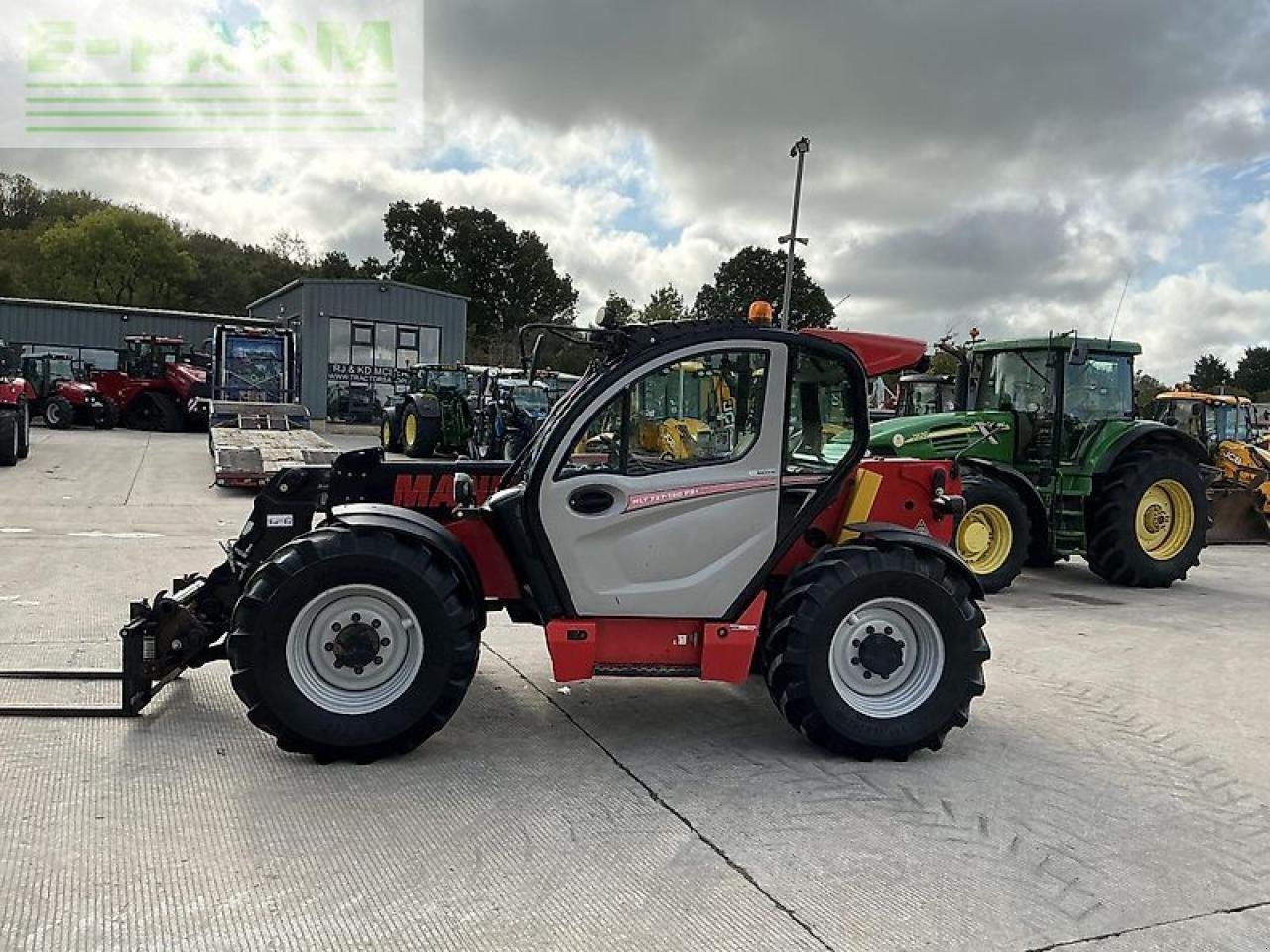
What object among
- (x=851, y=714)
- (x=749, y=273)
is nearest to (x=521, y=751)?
(x=851, y=714)

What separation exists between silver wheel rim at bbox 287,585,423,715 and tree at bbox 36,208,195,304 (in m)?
53.8

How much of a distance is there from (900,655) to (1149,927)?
5.40 ft

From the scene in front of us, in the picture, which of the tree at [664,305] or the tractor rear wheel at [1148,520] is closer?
the tractor rear wheel at [1148,520]

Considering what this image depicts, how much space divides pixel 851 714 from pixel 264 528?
3.14m

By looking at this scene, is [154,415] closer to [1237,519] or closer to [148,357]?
[148,357]

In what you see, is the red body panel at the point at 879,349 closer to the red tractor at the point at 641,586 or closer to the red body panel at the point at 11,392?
the red tractor at the point at 641,586

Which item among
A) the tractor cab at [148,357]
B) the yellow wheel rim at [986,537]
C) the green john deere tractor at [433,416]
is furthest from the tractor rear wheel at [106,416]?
the yellow wheel rim at [986,537]

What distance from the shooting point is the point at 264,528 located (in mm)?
5273

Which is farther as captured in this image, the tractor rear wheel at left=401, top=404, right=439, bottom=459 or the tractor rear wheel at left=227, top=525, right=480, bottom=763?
the tractor rear wheel at left=401, top=404, right=439, bottom=459

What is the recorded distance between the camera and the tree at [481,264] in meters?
57.9

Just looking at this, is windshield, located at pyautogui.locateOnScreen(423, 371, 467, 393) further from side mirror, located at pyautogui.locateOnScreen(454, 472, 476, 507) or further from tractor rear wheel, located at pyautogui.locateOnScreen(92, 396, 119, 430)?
side mirror, located at pyautogui.locateOnScreen(454, 472, 476, 507)

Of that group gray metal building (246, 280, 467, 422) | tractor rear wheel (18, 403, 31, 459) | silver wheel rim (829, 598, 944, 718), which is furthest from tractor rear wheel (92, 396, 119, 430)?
silver wheel rim (829, 598, 944, 718)

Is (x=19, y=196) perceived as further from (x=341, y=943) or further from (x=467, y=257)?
(x=341, y=943)

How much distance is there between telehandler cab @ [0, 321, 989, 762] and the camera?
4.39 meters
